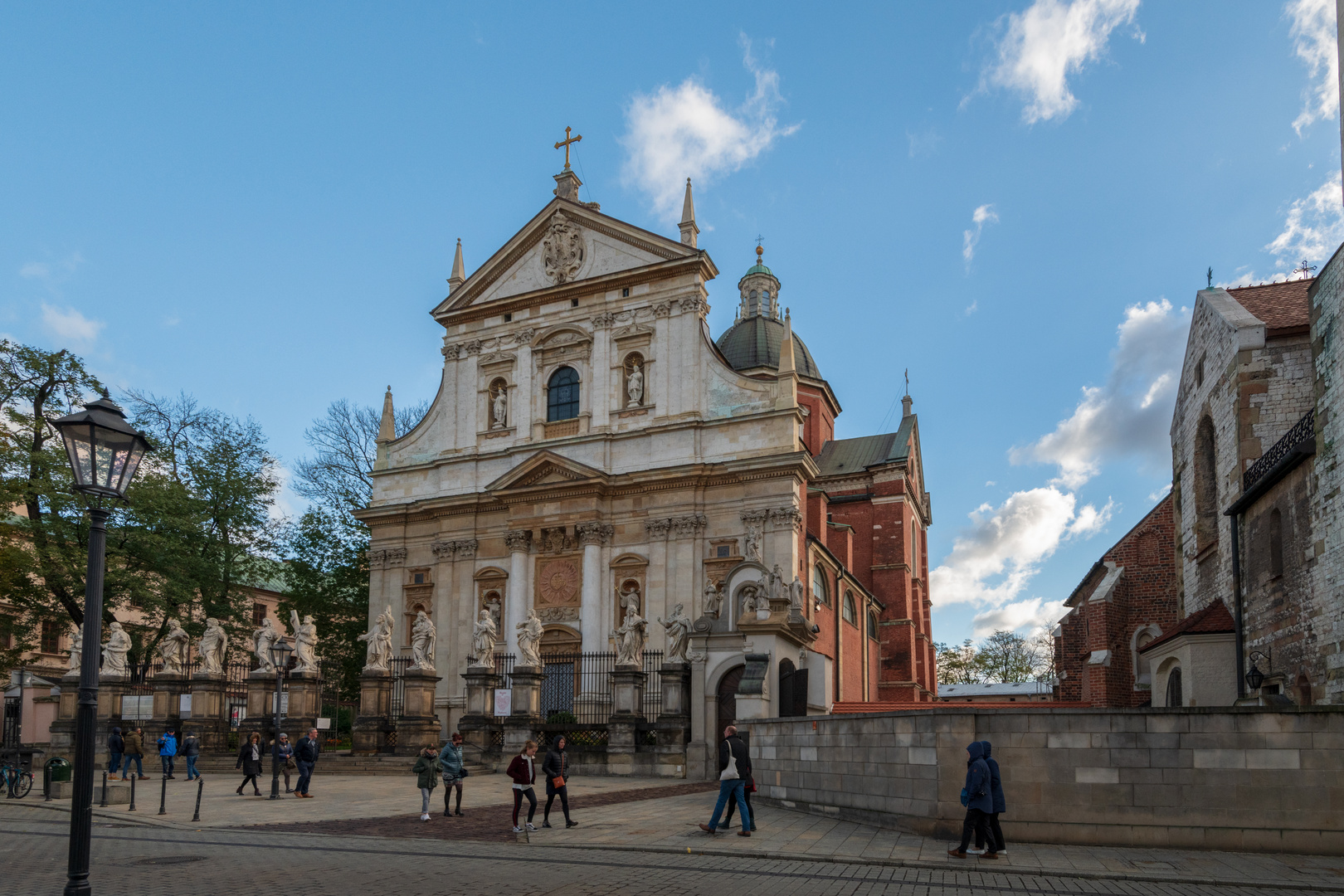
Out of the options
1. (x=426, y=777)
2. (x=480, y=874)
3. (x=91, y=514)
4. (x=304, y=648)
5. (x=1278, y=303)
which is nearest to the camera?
(x=91, y=514)

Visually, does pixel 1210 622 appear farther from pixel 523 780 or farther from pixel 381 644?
pixel 381 644

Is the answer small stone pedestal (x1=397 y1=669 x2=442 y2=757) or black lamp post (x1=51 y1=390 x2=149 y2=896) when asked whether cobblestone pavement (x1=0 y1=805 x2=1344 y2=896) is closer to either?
black lamp post (x1=51 y1=390 x2=149 y2=896)

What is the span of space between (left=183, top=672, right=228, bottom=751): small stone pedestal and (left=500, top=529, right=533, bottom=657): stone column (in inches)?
342

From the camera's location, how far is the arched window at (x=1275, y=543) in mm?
18116

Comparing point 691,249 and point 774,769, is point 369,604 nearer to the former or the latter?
point 691,249

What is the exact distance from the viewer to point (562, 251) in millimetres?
37156

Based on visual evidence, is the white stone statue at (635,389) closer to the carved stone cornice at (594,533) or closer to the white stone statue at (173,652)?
the carved stone cornice at (594,533)

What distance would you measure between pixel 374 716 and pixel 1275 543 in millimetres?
20916

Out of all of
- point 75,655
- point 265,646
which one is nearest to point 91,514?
point 265,646

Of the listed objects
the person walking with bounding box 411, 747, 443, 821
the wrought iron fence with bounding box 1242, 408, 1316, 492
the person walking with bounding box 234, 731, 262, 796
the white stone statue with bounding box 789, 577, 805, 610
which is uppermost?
the wrought iron fence with bounding box 1242, 408, 1316, 492

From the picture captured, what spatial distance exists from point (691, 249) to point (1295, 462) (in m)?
21.1


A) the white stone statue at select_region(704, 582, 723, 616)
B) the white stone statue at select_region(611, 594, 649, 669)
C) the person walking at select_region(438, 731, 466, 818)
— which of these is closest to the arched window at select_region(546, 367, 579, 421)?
the white stone statue at select_region(611, 594, 649, 669)

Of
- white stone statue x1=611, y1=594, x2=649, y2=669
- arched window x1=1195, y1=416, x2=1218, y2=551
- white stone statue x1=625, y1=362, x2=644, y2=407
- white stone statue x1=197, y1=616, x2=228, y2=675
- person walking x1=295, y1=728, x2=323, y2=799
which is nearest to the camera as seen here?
person walking x1=295, y1=728, x2=323, y2=799

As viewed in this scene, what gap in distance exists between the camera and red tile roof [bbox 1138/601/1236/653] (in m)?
20.3
